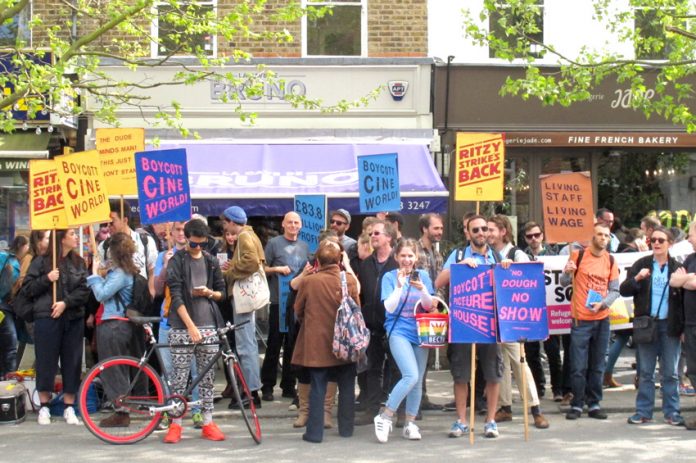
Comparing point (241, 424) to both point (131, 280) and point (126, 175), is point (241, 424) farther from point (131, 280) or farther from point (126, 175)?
point (126, 175)

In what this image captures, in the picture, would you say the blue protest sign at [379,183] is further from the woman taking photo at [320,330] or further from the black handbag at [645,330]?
the black handbag at [645,330]

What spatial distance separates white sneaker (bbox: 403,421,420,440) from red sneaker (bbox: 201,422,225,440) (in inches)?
62.0

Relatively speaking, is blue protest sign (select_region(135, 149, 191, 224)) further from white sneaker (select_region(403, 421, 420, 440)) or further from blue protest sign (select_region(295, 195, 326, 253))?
white sneaker (select_region(403, 421, 420, 440))

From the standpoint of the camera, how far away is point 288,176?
534 inches

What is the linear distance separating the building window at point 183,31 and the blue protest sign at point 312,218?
2010 millimetres

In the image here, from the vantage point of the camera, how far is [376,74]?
14.8 metres

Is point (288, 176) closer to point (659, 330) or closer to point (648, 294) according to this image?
point (648, 294)

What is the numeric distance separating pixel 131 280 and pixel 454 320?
2976 mm

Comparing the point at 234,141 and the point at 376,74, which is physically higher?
the point at 376,74

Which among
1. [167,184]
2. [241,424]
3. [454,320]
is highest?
[167,184]

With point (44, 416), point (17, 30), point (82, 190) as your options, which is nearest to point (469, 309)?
point (82, 190)

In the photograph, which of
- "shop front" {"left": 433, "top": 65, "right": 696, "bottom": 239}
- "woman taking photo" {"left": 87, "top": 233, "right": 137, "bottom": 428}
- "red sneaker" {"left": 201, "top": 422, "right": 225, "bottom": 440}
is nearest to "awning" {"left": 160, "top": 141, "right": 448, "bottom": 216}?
"shop front" {"left": 433, "top": 65, "right": 696, "bottom": 239}

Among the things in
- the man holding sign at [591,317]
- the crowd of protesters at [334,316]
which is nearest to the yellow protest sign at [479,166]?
the crowd of protesters at [334,316]

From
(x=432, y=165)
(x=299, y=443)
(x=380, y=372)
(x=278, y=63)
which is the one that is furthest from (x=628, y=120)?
(x=299, y=443)
